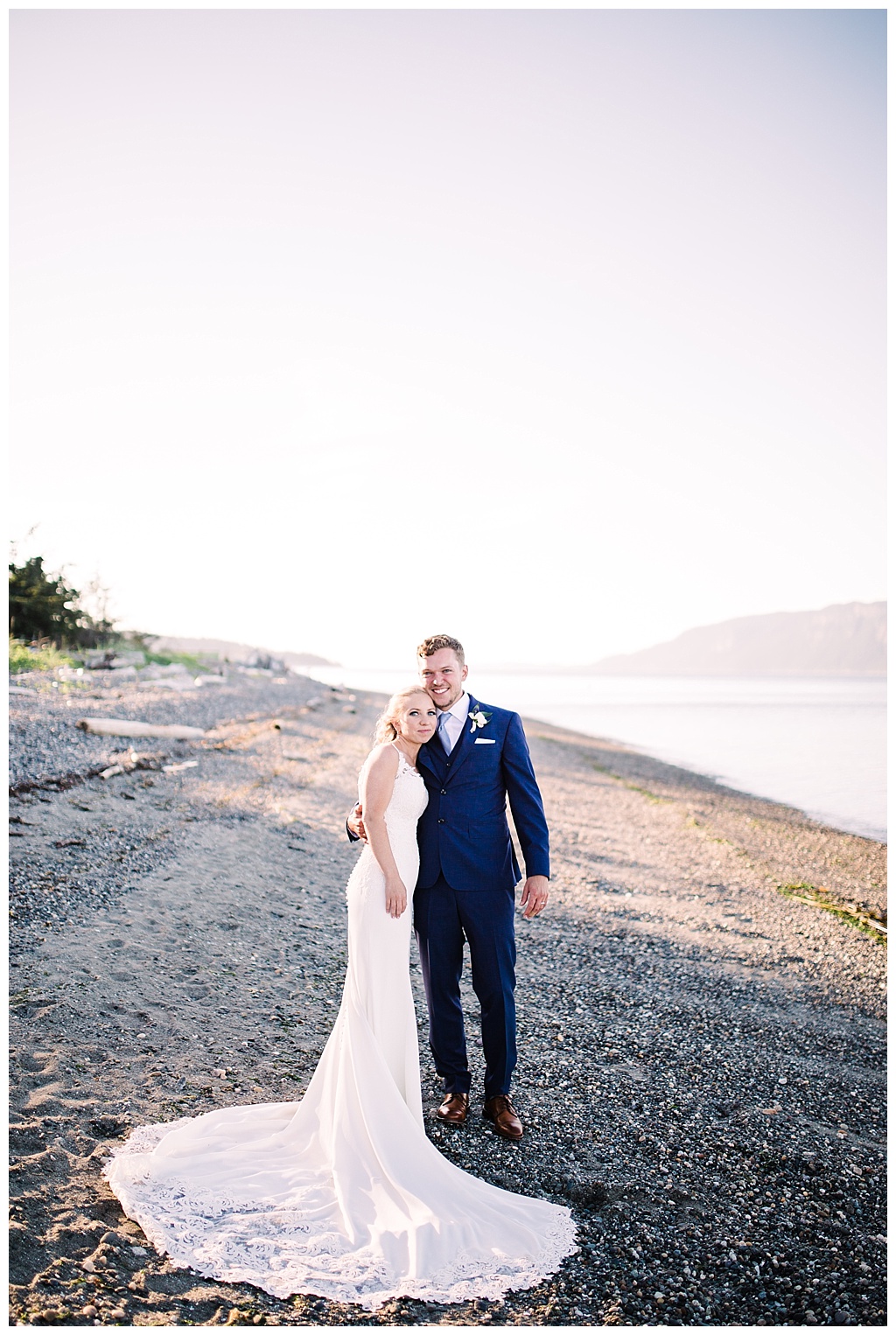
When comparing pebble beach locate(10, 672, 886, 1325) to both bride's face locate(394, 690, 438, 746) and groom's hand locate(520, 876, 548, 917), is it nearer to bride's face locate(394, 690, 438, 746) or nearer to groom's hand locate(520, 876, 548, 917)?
groom's hand locate(520, 876, 548, 917)

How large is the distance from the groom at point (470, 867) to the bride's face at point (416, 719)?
15 centimetres

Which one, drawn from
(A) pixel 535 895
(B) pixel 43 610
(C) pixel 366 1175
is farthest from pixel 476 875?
(B) pixel 43 610

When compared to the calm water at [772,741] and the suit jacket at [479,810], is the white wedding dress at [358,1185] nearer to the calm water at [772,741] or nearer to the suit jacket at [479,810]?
the suit jacket at [479,810]

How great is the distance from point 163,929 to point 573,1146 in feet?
12.1

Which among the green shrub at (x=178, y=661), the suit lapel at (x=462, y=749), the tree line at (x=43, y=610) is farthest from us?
the green shrub at (x=178, y=661)

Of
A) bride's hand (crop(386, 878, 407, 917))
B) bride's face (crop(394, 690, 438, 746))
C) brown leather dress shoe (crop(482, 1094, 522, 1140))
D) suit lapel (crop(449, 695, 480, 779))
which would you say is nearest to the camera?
bride's hand (crop(386, 878, 407, 917))

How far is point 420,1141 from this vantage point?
3471 millimetres

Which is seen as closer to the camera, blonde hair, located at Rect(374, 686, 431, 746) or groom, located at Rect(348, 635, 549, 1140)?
blonde hair, located at Rect(374, 686, 431, 746)

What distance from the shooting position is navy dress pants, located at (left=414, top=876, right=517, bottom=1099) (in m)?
4.15

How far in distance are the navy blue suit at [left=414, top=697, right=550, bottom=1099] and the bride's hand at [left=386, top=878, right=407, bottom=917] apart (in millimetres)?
335

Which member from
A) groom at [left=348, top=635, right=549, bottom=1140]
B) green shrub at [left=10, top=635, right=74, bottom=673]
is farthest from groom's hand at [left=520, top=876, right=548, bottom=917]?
green shrub at [left=10, top=635, right=74, bottom=673]

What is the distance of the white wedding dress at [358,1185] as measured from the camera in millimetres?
3021

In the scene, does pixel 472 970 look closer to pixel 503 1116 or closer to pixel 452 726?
pixel 503 1116

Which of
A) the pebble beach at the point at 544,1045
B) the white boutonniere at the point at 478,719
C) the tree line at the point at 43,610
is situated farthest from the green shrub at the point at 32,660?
the white boutonniere at the point at 478,719
